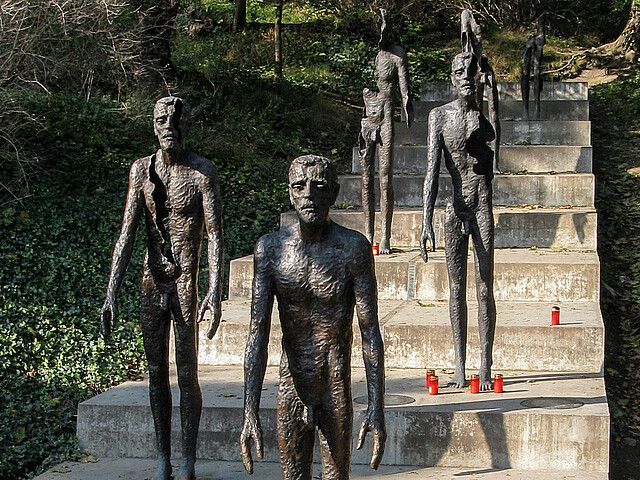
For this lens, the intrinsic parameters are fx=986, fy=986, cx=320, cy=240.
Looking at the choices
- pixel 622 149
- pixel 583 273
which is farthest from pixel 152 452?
pixel 622 149

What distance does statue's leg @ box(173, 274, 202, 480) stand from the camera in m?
6.21

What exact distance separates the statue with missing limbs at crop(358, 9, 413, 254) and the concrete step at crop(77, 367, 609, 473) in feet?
12.2

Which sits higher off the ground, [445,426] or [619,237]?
[619,237]

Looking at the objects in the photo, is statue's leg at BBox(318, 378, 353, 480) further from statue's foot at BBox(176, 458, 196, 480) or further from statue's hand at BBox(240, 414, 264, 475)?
statue's foot at BBox(176, 458, 196, 480)

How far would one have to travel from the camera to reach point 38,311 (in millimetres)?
10789

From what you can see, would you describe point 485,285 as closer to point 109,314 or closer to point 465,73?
point 465,73

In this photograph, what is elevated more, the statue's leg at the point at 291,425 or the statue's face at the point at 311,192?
the statue's face at the point at 311,192

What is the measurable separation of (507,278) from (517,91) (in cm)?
820

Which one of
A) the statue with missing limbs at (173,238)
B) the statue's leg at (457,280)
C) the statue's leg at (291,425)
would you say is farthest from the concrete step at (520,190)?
the statue's leg at (291,425)

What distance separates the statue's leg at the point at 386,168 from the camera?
11.3m

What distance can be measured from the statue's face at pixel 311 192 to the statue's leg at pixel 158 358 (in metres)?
1.99

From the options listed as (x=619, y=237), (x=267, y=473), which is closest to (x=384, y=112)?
(x=619, y=237)

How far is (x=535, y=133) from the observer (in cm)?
1585

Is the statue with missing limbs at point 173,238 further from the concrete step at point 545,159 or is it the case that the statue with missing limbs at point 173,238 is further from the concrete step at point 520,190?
the concrete step at point 545,159
